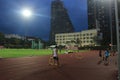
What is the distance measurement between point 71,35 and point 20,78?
165552mm

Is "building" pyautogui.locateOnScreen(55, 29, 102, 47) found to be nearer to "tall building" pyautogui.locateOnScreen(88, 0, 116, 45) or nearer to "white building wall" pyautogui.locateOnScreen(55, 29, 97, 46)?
"white building wall" pyautogui.locateOnScreen(55, 29, 97, 46)

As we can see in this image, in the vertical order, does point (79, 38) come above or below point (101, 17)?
below

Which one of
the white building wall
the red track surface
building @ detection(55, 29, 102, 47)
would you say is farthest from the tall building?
the red track surface

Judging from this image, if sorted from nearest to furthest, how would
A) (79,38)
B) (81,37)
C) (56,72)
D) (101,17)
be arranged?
(56,72), (101,17), (81,37), (79,38)

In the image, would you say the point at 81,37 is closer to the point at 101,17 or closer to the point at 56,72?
the point at 101,17

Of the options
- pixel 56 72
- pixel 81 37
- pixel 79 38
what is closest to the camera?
pixel 56 72

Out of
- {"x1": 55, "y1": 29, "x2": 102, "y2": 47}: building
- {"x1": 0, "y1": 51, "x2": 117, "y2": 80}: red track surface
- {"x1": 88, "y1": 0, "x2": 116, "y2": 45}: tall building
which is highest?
{"x1": 88, "y1": 0, "x2": 116, "y2": 45}: tall building

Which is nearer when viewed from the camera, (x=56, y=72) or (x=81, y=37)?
(x=56, y=72)

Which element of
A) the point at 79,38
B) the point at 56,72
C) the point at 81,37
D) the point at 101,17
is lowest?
the point at 56,72

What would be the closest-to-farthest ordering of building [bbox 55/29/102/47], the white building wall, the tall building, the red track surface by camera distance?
the red track surface → the tall building → building [bbox 55/29/102/47] → the white building wall

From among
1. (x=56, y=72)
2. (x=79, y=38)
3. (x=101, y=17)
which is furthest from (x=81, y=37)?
(x=56, y=72)

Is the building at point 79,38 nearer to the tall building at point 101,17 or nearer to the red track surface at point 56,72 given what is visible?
the tall building at point 101,17

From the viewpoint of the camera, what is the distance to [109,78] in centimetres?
1173

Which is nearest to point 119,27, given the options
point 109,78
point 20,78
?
point 109,78
